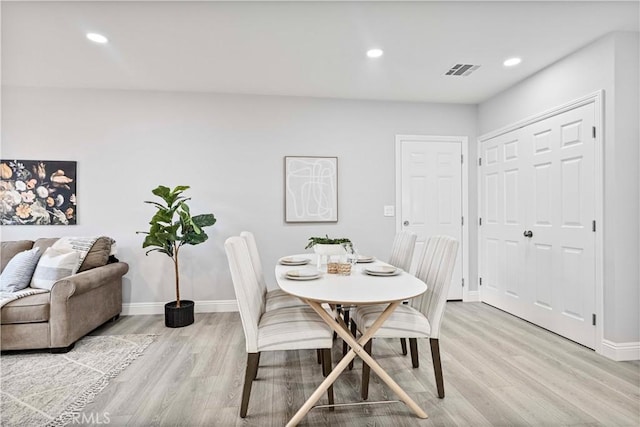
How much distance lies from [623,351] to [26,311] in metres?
4.69

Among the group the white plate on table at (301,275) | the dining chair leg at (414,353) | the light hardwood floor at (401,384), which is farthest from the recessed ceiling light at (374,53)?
the light hardwood floor at (401,384)

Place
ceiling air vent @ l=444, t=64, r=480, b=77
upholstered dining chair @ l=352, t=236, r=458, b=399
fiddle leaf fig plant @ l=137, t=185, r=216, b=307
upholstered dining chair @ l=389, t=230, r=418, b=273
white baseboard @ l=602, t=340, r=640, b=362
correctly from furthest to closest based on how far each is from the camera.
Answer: fiddle leaf fig plant @ l=137, t=185, r=216, b=307 → ceiling air vent @ l=444, t=64, r=480, b=77 → upholstered dining chair @ l=389, t=230, r=418, b=273 → white baseboard @ l=602, t=340, r=640, b=362 → upholstered dining chair @ l=352, t=236, r=458, b=399

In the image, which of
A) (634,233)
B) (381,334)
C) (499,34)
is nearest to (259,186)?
(381,334)

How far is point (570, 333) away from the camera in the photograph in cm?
300

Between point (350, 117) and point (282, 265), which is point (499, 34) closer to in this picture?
point (350, 117)

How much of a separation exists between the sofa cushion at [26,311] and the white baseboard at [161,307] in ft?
3.89

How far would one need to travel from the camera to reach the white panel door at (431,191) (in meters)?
4.29

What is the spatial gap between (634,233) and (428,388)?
2064 millimetres

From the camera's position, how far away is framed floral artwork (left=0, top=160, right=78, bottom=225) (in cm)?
369

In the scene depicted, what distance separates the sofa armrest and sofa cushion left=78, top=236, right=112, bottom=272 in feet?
0.24

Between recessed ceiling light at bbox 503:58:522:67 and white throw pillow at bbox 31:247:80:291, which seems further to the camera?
recessed ceiling light at bbox 503:58:522:67

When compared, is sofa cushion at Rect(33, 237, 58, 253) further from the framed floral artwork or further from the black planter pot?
the black planter pot

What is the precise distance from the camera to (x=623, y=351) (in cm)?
259

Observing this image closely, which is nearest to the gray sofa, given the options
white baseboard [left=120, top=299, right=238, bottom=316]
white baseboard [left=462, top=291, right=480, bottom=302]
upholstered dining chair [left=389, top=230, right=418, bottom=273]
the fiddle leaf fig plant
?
the fiddle leaf fig plant
